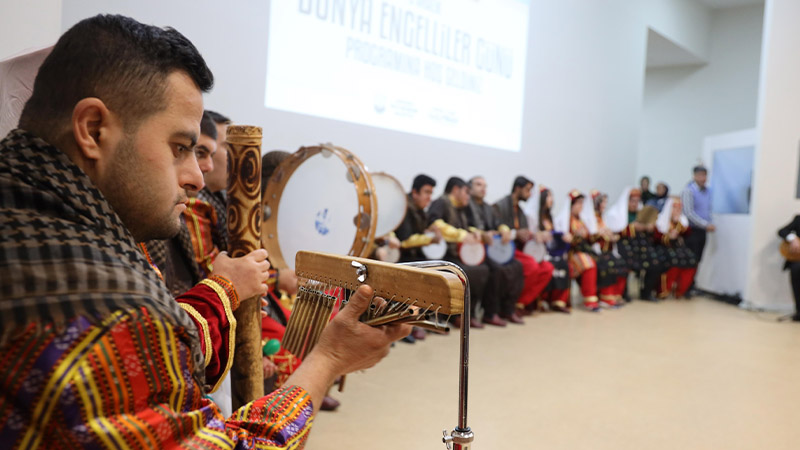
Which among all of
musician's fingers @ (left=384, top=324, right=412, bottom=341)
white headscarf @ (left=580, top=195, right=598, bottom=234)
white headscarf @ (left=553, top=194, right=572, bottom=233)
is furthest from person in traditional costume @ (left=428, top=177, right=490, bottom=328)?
musician's fingers @ (left=384, top=324, right=412, bottom=341)

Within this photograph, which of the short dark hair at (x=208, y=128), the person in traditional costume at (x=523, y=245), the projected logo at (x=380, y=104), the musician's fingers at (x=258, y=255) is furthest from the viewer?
the person in traditional costume at (x=523, y=245)

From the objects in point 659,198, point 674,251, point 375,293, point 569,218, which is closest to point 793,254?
point 674,251

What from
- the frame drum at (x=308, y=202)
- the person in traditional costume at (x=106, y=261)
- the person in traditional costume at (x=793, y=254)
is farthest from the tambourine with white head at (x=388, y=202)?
the person in traditional costume at (x=793, y=254)

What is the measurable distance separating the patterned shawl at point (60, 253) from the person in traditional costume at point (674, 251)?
7514 millimetres

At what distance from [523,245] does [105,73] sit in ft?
17.8

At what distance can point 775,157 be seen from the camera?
24.2ft

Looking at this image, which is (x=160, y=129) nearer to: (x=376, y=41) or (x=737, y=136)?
(x=376, y=41)

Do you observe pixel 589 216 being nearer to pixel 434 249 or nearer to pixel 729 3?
pixel 434 249

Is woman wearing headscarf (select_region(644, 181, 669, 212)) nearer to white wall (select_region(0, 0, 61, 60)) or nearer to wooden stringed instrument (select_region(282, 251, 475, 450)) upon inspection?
white wall (select_region(0, 0, 61, 60))

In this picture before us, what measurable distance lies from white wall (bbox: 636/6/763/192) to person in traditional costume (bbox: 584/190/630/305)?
6.16 metres

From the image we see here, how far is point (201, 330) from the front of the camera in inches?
49.2

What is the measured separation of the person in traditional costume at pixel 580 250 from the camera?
6.32 meters

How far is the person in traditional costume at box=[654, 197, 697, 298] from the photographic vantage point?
7516mm

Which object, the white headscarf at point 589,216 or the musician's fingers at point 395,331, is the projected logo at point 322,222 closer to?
the musician's fingers at point 395,331
